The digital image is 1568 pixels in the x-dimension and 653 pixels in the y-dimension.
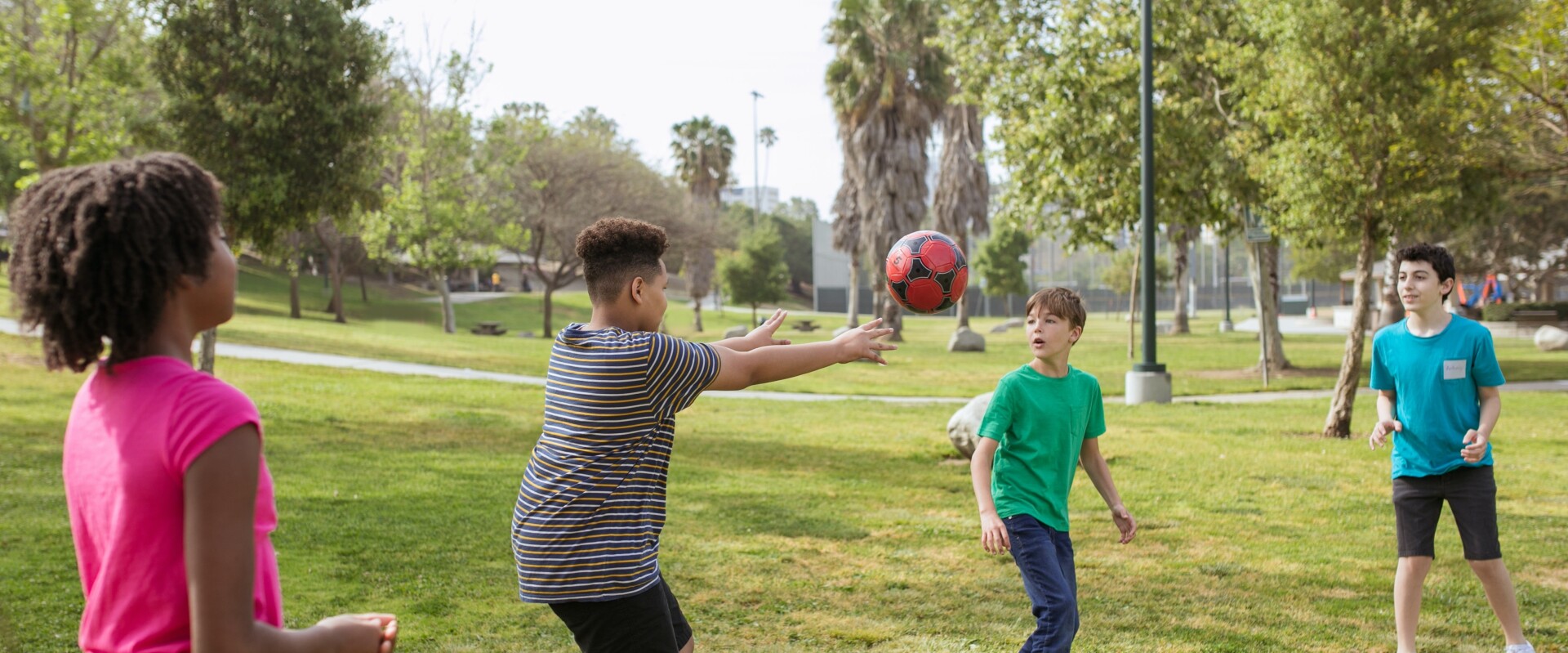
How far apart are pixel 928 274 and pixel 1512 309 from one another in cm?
3903

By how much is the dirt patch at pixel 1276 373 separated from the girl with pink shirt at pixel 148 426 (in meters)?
21.8

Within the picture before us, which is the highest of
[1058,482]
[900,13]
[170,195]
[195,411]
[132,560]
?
[900,13]

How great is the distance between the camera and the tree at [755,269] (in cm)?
5216

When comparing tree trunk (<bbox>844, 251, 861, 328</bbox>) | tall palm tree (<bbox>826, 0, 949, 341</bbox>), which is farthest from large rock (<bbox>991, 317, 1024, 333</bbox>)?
tall palm tree (<bbox>826, 0, 949, 341</bbox>)

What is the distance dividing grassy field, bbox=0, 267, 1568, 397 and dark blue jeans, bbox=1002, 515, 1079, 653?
596 inches

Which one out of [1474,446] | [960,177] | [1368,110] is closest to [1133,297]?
[960,177]

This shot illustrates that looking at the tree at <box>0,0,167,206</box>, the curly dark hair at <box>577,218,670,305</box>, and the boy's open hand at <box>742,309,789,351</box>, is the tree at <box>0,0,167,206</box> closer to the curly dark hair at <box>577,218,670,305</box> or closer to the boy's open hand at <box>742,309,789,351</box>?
the boy's open hand at <box>742,309,789,351</box>

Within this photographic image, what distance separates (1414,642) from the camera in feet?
16.9

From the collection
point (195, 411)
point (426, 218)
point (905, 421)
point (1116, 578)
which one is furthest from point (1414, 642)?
point (426, 218)

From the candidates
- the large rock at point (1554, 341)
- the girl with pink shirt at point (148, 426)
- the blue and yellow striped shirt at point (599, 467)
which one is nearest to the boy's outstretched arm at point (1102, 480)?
the blue and yellow striped shirt at point (599, 467)

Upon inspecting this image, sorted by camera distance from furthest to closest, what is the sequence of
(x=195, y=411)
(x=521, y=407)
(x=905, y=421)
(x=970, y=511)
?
1. (x=521, y=407)
2. (x=905, y=421)
3. (x=970, y=511)
4. (x=195, y=411)

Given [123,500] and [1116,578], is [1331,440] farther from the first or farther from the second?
[123,500]

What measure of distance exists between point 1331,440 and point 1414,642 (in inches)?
321

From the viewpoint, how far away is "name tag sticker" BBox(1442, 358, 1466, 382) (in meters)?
4.95
